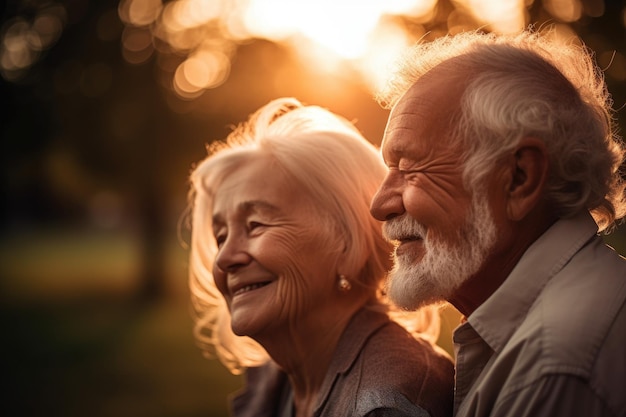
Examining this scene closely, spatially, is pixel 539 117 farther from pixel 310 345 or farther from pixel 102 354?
pixel 102 354

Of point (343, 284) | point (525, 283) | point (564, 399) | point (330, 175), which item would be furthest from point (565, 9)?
point (564, 399)

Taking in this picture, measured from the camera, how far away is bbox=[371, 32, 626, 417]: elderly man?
8.09 feet

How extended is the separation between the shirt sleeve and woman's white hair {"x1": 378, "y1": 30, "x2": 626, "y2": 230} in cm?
69

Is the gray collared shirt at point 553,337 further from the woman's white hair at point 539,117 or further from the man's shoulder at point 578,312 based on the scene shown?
the woman's white hair at point 539,117

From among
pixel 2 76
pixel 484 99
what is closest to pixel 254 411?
pixel 484 99

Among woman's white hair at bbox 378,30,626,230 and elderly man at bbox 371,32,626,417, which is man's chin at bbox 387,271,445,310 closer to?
elderly man at bbox 371,32,626,417

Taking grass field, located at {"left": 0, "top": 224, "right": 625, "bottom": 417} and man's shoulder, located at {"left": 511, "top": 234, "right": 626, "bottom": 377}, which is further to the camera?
grass field, located at {"left": 0, "top": 224, "right": 625, "bottom": 417}

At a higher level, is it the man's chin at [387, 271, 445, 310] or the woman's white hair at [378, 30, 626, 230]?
the woman's white hair at [378, 30, 626, 230]

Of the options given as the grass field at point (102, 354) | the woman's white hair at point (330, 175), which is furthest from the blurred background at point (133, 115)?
the woman's white hair at point (330, 175)

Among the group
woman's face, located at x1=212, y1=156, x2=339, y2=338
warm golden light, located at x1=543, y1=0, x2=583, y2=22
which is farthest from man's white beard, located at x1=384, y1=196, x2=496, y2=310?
warm golden light, located at x1=543, y1=0, x2=583, y2=22

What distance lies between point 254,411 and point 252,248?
3.32 feet

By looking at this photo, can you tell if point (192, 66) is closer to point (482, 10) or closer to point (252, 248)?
point (482, 10)

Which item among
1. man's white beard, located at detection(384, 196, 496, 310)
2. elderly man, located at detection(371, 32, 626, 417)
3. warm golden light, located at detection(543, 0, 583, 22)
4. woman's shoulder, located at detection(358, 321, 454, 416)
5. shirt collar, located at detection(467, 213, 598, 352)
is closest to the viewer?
elderly man, located at detection(371, 32, 626, 417)

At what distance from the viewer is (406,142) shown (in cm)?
290
